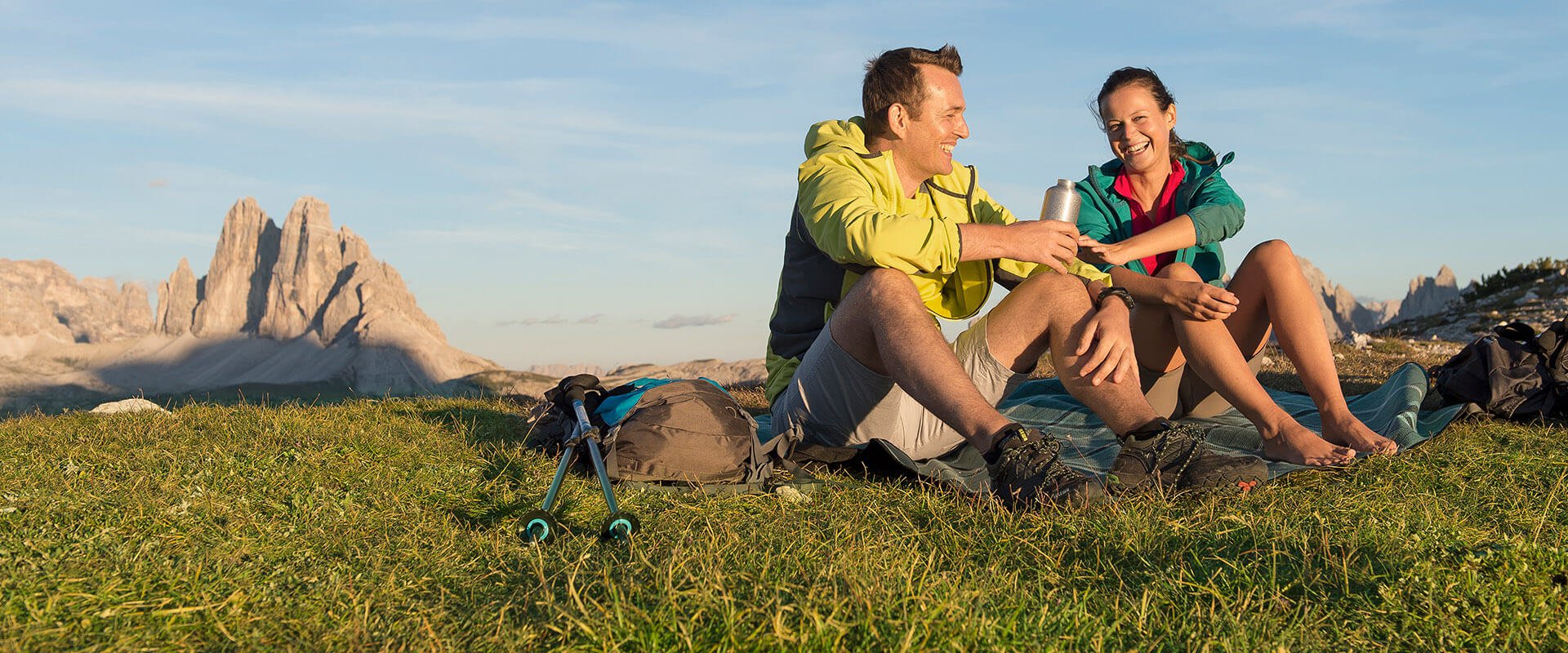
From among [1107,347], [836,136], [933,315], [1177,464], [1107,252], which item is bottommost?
[1177,464]

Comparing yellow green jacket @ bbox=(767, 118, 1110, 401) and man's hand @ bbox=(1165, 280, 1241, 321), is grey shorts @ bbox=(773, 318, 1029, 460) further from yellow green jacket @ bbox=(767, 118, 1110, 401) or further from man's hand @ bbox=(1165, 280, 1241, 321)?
man's hand @ bbox=(1165, 280, 1241, 321)

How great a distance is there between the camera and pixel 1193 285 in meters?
4.94

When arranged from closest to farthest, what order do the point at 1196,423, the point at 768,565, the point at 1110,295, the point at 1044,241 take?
the point at 768,565 → the point at 1044,241 → the point at 1110,295 → the point at 1196,423

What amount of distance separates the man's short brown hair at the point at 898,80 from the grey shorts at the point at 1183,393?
6.70ft

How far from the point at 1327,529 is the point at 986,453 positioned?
1.23 metres

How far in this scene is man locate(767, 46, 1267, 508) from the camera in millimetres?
4230

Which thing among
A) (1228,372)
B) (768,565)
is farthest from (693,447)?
(1228,372)

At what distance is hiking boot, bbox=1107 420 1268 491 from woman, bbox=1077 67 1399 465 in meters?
0.80

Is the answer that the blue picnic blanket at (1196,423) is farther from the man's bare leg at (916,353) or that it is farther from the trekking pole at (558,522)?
the trekking pole at (558,522)

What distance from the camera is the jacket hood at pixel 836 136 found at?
5227 mm

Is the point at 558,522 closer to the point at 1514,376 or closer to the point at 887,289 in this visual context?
the point at 887,289

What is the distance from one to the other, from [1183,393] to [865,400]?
247cm

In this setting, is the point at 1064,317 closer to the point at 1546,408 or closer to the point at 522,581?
the point at 522,581

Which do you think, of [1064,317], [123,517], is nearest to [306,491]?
[123,517]
